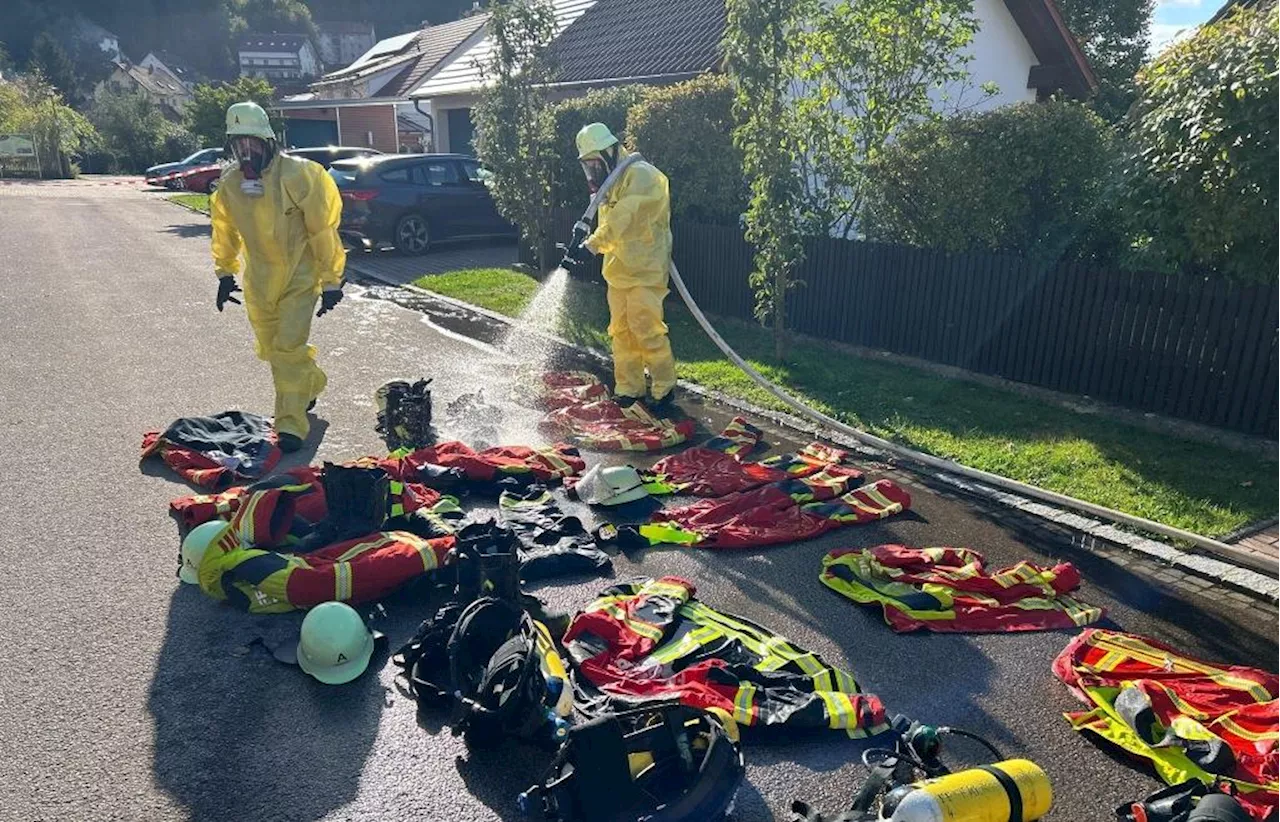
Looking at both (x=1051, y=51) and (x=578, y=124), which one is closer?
(x=578, y=124)

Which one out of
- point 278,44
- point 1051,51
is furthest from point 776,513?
point 278,44

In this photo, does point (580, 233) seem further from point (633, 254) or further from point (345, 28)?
point (345, 28)

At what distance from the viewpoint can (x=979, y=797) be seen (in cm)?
285

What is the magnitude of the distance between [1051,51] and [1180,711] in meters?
14.2

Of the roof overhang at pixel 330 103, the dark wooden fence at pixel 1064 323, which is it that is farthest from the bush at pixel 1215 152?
the roof overhang at pixel 330 103

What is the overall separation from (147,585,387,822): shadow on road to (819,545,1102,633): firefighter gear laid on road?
2.44 metres

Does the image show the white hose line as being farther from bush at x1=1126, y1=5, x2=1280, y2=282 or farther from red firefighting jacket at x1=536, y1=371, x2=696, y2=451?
bush at x1=1126, y1=5, x2=1280, y2=282

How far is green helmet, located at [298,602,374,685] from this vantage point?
400 centimetres

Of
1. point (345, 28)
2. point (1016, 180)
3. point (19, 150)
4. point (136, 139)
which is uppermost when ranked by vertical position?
point (345, 28)

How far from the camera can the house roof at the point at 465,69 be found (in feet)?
76.0

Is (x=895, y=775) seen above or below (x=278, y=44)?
below

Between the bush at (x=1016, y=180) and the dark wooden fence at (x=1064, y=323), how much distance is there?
0.43 meters

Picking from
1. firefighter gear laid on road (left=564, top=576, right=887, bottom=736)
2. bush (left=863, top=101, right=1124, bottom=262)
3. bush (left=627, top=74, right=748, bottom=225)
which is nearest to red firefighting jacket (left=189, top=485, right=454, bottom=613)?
firefighter gear laid on road (left=564, top=576, right=887, bottom=736)

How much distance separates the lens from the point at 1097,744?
3.64 metres
